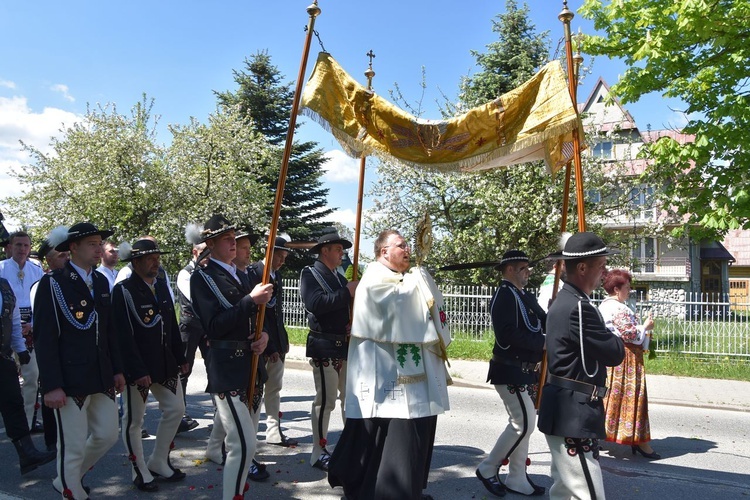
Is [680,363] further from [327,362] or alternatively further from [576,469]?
[576,469]

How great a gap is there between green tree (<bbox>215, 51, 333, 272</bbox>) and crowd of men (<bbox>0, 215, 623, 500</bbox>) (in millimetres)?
24372

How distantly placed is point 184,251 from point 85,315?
18.3 metres

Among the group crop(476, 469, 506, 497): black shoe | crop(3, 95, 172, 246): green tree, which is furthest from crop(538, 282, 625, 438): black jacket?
crop(3, 95, 172, 246): green tree

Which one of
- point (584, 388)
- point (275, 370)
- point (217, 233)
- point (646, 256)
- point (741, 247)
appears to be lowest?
point (275, 370)

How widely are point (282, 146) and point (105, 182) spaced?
11190 mm

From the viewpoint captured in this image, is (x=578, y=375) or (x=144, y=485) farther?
(x=144, y=485)

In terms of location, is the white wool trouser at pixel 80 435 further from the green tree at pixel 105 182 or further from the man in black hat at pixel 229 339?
the green tree at pixel 105 182

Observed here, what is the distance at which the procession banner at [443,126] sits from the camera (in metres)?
5.24

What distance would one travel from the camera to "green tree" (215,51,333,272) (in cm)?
3039

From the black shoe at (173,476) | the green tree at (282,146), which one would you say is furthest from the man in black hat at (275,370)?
the green tree at (282,146)

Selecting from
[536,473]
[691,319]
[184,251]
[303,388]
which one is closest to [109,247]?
[303,388]

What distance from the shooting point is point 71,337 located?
4523 mm

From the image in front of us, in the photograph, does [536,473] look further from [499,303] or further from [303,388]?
[303,388]

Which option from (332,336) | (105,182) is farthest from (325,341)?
(105,182)
